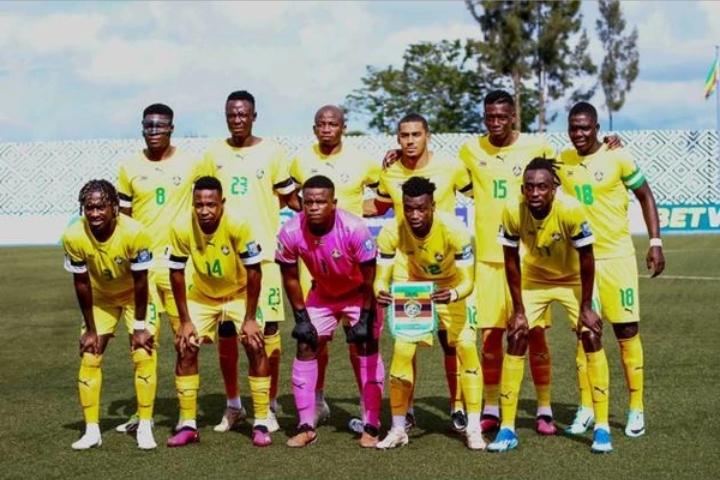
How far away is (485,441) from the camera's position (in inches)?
349

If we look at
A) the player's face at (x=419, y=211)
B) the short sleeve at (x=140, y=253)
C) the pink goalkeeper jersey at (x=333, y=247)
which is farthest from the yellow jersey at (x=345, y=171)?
the short sleeve at (x=140, y=253)

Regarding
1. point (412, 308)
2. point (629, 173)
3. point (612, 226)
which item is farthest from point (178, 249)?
point (629, 173)

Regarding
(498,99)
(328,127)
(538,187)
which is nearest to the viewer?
(538,187)

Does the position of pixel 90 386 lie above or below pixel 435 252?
below

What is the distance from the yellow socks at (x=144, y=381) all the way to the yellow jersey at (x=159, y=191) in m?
0.89

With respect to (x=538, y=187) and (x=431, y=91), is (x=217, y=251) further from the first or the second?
(x=431, y=91)

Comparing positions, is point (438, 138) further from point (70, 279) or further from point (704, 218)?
point (70, 279)

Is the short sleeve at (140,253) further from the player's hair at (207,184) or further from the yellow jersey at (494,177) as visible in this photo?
the yellow jersey at (494,177)

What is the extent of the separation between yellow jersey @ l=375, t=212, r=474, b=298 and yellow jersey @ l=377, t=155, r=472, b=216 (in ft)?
1.30

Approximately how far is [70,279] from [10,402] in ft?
45.2

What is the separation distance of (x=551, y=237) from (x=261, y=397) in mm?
2519

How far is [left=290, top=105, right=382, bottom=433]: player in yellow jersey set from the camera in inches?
391

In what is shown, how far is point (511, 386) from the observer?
8773 mm

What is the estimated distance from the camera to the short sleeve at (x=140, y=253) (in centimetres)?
887
